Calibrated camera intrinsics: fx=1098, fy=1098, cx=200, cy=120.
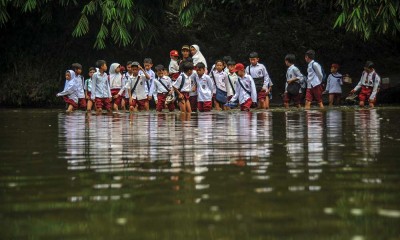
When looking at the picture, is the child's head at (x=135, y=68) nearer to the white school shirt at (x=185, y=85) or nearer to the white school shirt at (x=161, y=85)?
the white school shirt at (x=161, y=85)

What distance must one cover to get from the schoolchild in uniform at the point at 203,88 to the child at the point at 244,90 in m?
0.60

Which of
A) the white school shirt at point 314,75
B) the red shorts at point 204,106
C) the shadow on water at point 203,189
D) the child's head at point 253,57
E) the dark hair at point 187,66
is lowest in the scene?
the shadow on water at point 203,189

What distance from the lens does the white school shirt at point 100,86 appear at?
28906 mm

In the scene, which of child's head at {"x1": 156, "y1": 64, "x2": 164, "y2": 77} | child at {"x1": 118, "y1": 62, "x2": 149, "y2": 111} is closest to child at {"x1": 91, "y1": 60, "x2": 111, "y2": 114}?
child at {"x1": 118, "y1": 62, "x2": 149, "y2": 111}

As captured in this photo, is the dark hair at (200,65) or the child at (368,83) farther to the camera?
the child at (368,83)

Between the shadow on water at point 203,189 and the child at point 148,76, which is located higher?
the child at point 148,76

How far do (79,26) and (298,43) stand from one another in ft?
23.7

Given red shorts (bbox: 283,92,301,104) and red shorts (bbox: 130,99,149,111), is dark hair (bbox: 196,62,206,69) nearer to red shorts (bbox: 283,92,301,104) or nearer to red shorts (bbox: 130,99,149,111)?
red shorts (bbox: 283,92,301,104)

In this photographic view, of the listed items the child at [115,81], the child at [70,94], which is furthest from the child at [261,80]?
the child at [70,94]

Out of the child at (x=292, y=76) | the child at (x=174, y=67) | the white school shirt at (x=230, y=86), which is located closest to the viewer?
the white school shirt at (x=230, y=86)

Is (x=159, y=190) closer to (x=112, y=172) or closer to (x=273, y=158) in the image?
(x=112, y=172)

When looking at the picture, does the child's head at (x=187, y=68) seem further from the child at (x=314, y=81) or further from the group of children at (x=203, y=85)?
the child at (x=314, y=81)

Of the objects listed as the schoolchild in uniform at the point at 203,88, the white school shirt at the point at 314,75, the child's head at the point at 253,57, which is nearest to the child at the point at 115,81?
the child's head at the point at 253,57

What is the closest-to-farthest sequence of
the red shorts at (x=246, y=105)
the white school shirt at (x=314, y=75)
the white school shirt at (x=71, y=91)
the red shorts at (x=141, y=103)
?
1. the red shorts at (x=246, y=105)
2. the white school shirt at (x=314, y=75)
3. the red shorts at (x=141, y=103)
4. the white school shirt at (x=71, y=91)
